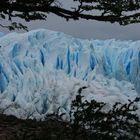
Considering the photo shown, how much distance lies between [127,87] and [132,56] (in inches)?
116

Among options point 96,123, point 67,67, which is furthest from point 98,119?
point 67,67

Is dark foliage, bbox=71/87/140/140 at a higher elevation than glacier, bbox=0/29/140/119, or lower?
higher

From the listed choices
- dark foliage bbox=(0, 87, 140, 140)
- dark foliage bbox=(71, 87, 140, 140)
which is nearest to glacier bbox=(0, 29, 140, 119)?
dark foliage bbox=(0, 87, 140, 140)

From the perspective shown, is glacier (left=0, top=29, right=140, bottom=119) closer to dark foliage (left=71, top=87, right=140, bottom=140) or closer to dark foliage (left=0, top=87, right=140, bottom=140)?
dark foliage (left=0, top=87, right=140, bottom=140)

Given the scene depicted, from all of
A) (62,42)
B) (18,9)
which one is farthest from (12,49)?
(18,9)

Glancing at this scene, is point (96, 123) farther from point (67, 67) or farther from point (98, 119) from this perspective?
point (67, 67)

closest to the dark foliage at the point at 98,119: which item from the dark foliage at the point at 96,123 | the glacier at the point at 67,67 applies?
the dark foliage at the point at 96,123

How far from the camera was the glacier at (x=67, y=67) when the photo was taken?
35281mm

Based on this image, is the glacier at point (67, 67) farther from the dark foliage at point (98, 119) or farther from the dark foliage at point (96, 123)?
the dark foliage at point (98, 119)

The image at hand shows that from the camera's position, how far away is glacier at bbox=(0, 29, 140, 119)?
3528 cm

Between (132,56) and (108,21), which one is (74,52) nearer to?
(132,56)

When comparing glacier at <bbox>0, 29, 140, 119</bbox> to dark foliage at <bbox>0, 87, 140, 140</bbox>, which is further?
glacier at <bbox>0, 29, 140, 119</bbox>

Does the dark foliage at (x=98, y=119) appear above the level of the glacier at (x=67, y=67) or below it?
above

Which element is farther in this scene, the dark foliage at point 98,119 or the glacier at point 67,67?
the glacier at point 67,67
